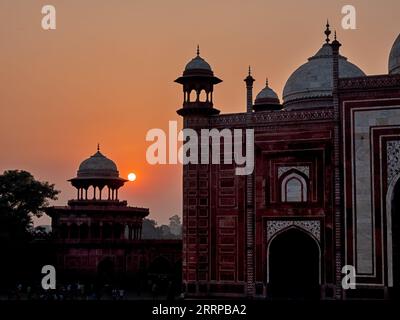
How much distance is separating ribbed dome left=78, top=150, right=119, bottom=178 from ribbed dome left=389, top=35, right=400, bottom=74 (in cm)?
1583

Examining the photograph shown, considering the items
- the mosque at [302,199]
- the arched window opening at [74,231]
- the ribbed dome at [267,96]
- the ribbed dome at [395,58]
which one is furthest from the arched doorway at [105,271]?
the ribbed dome at [395,58]

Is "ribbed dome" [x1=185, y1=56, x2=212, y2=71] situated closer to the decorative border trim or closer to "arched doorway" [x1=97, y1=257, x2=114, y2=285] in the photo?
the decorative border trim

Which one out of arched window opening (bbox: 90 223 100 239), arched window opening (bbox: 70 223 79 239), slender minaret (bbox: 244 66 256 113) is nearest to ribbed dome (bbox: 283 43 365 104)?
slender minaret (bbox: 244 66 256 113)

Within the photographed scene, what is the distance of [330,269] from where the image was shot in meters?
25.2

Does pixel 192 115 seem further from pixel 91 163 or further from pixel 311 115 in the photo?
pixel 91 163

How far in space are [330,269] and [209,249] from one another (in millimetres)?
4239

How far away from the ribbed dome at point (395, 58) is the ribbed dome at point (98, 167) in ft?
51.9

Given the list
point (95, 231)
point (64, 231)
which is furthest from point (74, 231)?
point (95, 231)

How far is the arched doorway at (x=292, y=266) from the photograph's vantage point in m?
25.8

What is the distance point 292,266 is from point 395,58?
27.0 feet

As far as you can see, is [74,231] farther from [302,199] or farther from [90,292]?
[302,199]

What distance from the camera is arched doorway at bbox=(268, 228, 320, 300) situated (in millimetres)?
25844

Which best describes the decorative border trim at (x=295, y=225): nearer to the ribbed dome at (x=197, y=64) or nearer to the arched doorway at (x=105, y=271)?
the ribbed dome at (x=197, y=64)
